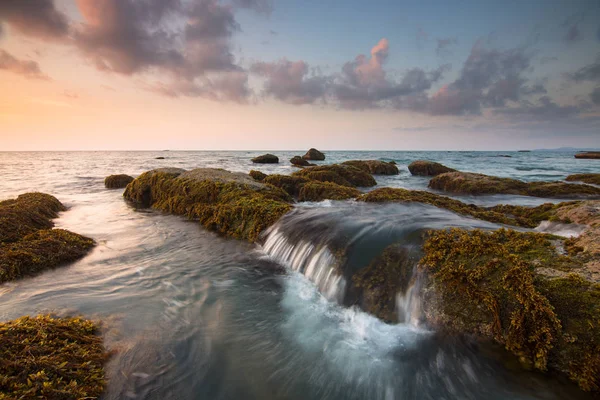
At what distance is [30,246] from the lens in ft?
19.3

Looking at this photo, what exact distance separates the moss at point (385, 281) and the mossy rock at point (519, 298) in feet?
1.10

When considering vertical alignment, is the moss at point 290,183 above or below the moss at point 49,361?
above

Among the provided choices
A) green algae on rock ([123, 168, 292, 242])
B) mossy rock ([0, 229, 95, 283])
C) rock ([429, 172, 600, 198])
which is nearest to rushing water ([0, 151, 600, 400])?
mossy rock ([0, 229, 95, 283])

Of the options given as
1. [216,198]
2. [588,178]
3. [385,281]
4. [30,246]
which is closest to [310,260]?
[385,281]

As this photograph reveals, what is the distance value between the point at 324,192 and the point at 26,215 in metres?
9.43

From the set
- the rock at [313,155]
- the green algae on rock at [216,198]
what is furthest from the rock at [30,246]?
the rock at [313,155]

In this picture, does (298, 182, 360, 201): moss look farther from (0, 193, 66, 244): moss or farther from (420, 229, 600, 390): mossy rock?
(0, 193, 66, 244): moss

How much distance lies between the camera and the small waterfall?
191 inches

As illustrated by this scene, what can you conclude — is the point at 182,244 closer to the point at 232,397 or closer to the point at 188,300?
the point at 188,300

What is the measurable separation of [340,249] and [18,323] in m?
4.62

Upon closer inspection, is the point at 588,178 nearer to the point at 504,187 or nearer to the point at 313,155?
the point at 504,187

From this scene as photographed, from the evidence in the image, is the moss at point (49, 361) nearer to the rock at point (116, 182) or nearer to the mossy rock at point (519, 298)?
the mossy rock at point (519, 298)

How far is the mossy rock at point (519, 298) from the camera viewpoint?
2775mm

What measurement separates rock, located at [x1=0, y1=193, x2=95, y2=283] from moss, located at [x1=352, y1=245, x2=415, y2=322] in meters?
6.36
